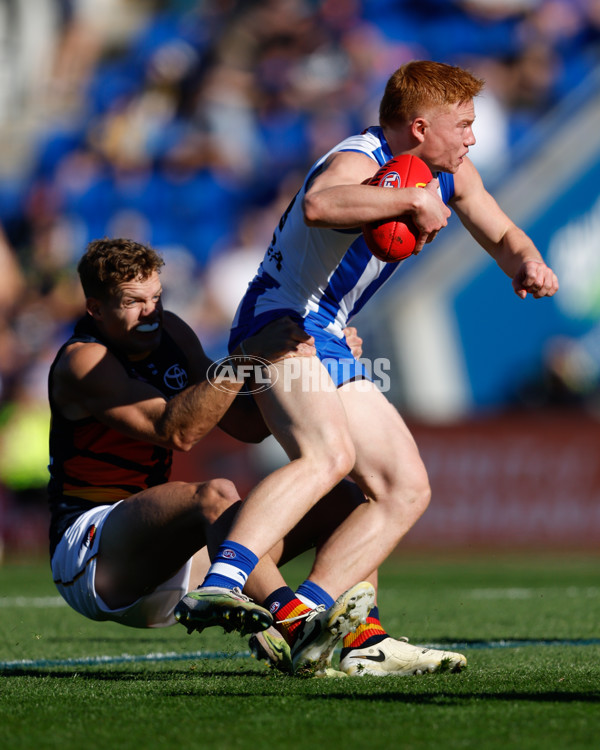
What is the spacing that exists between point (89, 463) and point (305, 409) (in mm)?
982

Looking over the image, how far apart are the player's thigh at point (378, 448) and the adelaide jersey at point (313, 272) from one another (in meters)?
0.30

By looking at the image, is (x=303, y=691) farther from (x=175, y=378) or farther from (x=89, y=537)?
(x=175, y=378)

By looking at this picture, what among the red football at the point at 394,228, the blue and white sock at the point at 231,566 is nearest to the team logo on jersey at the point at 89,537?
the blue and white sock at the point at 231,566

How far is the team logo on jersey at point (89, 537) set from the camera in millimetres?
3973

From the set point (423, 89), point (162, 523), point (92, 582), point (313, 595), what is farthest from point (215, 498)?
point (423, 89)

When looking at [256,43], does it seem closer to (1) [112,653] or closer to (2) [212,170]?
(2) [212,170]

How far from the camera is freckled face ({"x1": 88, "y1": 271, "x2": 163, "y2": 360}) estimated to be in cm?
414

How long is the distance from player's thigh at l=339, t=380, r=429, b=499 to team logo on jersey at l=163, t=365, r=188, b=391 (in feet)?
2.48

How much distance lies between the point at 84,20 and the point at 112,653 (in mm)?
15762

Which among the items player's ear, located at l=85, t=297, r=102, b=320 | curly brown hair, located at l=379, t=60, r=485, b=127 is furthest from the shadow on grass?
curly brown hair, located at l=379, t=60, r=485, b=127

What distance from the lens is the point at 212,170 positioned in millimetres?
16406

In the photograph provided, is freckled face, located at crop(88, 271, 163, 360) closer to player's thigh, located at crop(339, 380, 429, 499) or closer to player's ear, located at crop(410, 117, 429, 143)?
player's thigh, located at crop(339, 380, 429, 499)

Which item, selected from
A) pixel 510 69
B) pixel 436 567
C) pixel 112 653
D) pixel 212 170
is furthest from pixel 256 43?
pixel 112 653

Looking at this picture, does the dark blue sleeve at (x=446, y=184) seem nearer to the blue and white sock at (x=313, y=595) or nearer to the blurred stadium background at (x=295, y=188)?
the blue and white sock at (x=313, y=595)
